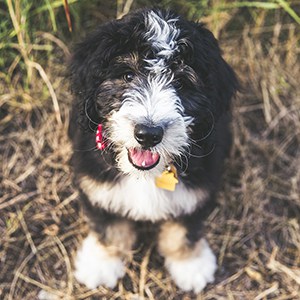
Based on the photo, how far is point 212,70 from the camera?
2.54 m

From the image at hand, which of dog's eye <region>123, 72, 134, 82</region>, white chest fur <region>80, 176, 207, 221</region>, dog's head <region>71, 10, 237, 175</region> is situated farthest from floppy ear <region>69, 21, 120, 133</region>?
white chest fur <region>80, 176, 207, 221</region>

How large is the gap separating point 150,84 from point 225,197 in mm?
1587

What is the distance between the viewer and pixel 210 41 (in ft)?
8.41

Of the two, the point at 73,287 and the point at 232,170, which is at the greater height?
the point at 232,170

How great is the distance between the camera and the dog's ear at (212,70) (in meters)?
2.48

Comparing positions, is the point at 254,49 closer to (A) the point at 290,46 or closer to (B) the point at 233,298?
(A) the point at 290,46

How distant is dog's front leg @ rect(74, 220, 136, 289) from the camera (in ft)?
10.7

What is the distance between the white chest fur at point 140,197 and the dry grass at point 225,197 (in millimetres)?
703

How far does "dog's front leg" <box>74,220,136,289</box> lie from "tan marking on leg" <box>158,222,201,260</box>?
0.66ft

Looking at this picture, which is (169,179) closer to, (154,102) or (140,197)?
(140,197)

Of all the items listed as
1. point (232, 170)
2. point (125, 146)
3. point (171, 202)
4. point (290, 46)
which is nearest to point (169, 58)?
point (125, 146)

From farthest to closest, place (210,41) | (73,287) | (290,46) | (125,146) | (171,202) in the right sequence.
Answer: (290,46)
(73,287)
(171,202)
(210,41)
(125,146)

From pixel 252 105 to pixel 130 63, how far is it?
74.4 inches

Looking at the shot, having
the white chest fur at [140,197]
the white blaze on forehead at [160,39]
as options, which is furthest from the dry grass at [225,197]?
the white blaze on forehead at [160,39]
